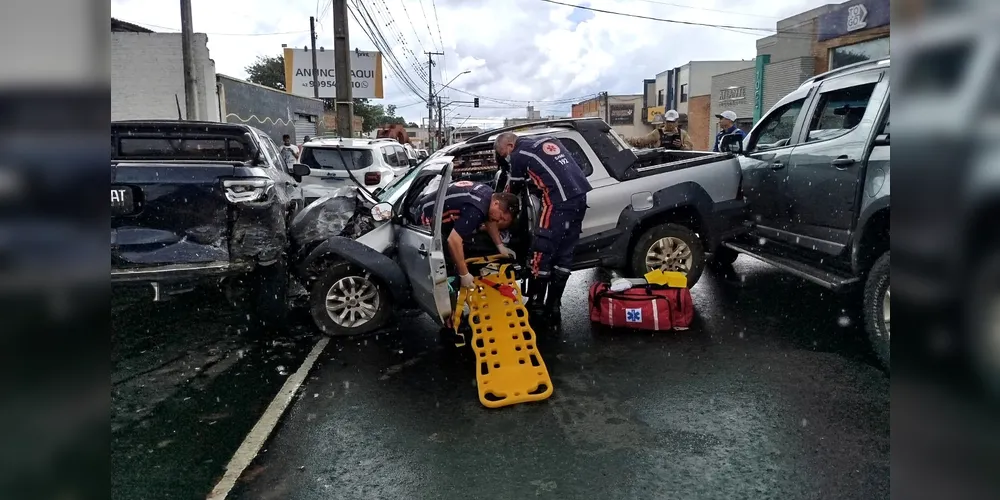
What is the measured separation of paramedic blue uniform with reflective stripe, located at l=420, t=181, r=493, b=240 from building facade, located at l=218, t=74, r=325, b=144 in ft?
63.1

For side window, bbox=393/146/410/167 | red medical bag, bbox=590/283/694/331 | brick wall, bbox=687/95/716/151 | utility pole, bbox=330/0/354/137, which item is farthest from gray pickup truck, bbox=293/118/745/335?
brick wall, bbox=687/95/716/151

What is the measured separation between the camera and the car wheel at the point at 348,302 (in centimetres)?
534

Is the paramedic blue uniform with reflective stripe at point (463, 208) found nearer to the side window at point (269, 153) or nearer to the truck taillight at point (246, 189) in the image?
the truck taillight at point (246, 189)

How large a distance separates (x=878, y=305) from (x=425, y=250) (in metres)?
3.14

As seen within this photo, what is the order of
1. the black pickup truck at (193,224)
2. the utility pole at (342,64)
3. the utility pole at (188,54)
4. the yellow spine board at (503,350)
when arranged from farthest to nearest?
1. the utility pole at (342,64)
2. the utility pole at (188,54)
3. the black pickup truck at (193,224)
4. the yellow spine board at (503,350)

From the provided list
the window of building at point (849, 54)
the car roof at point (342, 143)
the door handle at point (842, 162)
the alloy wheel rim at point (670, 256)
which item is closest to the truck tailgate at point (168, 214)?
the alloy wheel rim at point (670, 256)

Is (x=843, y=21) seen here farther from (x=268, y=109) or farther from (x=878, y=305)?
(x=268, y=109)

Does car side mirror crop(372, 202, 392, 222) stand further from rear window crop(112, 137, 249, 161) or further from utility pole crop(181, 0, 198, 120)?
utility pole crop(181, 0, 198, 120)

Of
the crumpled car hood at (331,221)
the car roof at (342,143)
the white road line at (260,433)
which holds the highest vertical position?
the car roof at (342,143)

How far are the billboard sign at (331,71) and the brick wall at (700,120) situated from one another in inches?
730

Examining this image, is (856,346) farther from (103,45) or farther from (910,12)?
(103,45)

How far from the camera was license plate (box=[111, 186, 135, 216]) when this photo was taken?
4559mm

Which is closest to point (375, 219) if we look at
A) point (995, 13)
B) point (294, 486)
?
point (294, 486)

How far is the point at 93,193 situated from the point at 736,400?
3928 mm
